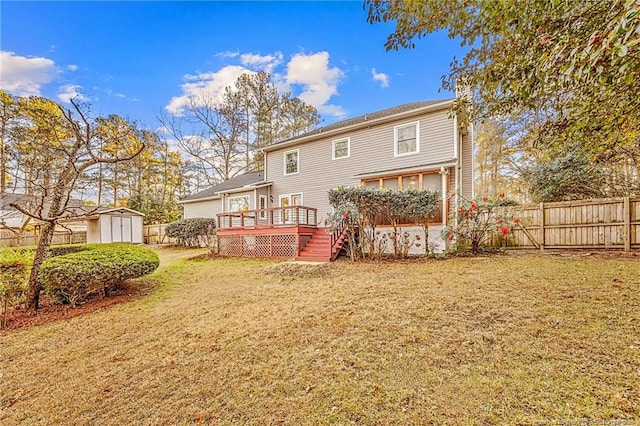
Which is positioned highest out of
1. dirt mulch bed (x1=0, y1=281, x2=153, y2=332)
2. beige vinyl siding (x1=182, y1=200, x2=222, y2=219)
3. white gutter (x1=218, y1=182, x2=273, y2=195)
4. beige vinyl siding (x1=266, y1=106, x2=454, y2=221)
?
beige vinyl siding (x1=266, y1=106, x2=454, y2=221)

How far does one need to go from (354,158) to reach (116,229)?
18.9m

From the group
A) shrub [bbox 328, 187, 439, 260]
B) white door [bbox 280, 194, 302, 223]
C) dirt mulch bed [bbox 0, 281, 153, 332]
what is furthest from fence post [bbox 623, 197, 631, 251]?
dirt mulch bed [bbox 0, 281, 153, 332]

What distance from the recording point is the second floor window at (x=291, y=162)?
1522 centimetres

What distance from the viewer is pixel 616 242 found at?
8273 millimetres

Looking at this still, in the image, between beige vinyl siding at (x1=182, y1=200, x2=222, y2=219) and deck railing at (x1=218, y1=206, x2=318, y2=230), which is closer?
deck railing at (x1=218, y1=206, x2=318, y2=230)

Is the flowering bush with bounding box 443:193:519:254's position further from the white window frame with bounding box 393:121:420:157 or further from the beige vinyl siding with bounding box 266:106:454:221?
the white window frame with bounding box 393:121:420:157

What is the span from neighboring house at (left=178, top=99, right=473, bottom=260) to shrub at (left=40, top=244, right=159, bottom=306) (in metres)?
5.49

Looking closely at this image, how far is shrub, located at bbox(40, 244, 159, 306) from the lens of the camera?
18.9ft

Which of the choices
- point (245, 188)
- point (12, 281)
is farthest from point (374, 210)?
point (245, 188)

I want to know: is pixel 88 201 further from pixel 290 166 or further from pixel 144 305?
pixel 144 305

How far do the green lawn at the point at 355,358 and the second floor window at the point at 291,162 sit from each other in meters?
10.3

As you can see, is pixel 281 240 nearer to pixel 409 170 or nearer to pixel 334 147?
pixel 334 147

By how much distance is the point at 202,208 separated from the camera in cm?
2012

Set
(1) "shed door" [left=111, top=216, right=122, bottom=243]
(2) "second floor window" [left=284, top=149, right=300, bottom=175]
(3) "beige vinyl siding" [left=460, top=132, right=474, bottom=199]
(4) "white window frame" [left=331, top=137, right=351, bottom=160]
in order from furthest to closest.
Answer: (1) "shed door" [left=111, top=216, right=122, bottom=243], (2) "second floor window" [left=284, top=149, right=300, bottom=175], (4) "white window frame" [left=331, top=137, right=351, bottom=160], (3) "beige vinyl siding" [left=460, top=132, right=474, bottom=199]
